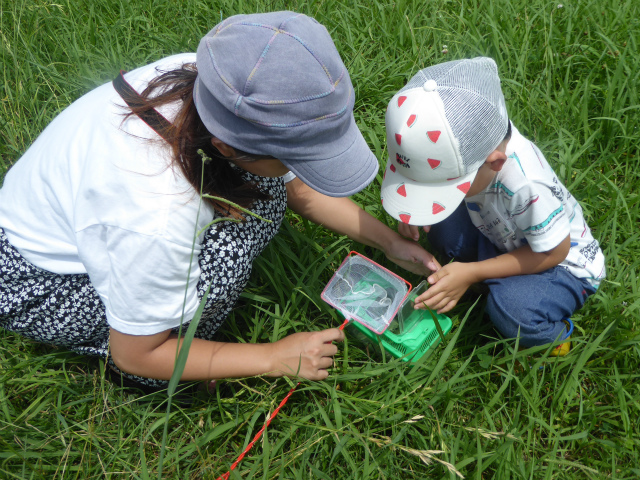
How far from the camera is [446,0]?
2482mm

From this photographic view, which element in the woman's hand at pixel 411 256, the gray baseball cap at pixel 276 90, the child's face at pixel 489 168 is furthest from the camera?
the woman's hand at pixel 411 256

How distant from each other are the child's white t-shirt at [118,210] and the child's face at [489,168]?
0.76 m

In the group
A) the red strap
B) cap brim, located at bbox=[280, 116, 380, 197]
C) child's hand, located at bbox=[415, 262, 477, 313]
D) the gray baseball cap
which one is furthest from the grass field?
the gray baseball cap

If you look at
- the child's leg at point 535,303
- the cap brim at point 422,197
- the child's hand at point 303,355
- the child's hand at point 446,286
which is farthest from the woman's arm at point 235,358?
the child's leg at point 535,303

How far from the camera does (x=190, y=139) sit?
117 cm

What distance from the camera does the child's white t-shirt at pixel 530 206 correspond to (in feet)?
4.77

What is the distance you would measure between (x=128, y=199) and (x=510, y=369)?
120 cm

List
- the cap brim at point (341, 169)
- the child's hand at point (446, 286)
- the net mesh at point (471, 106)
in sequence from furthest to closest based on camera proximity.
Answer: the child's hand at point (446, 286)
the net mesh at point (471, 106)
the cap brim at point (341, 169)

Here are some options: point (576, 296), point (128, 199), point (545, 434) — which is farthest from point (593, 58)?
point (128, 199)

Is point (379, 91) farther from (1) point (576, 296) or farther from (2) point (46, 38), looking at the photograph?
(2) point (46, 38)

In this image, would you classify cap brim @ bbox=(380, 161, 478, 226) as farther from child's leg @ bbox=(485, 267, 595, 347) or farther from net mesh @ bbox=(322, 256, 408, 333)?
child's leg @ bbox=(485, 267, 595, 347)

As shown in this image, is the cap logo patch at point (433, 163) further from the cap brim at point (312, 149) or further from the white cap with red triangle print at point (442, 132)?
the cap brim at point (312, 149)

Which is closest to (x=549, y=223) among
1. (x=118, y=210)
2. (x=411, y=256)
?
(x=411, y=256)

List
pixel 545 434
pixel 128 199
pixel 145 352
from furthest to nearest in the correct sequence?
pixel 545 434 < pixel 145 352 < pixel 128 199
